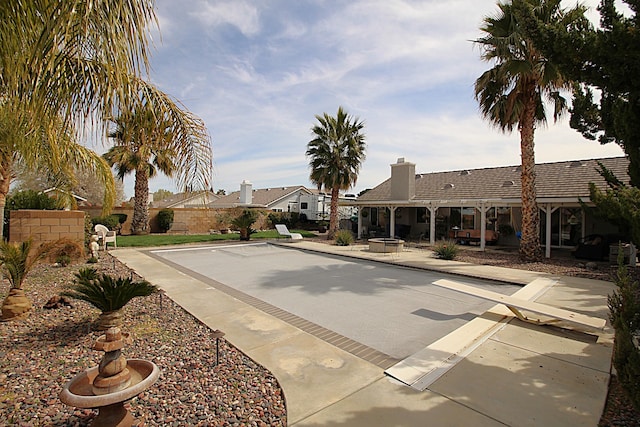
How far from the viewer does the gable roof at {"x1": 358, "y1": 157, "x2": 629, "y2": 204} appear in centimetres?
1552

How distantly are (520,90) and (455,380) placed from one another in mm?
12661

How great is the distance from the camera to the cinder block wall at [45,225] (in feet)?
35.2

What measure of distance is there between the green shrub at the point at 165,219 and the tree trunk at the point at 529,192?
77.6 ft

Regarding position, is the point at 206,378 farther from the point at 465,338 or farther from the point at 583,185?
the point at 583,185

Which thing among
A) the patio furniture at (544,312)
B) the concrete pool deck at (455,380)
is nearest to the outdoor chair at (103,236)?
the concrete pool deck at (455,380)

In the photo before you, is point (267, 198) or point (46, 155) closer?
point (46, 155)

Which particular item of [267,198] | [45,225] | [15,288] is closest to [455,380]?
[15,288]

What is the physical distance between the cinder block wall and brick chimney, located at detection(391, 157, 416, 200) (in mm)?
17309

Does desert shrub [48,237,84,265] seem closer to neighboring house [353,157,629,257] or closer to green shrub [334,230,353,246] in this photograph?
green shrub [334,230,353,246]

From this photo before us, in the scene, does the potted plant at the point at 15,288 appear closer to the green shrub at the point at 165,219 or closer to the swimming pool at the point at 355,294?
the swimming pool at the point at 355,294

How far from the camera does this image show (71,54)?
396 cm

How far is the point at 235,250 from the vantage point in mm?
18000

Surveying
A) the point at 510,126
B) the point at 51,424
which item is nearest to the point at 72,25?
the point at 51,424

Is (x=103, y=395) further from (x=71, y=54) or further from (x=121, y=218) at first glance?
(x=121, y=218)
